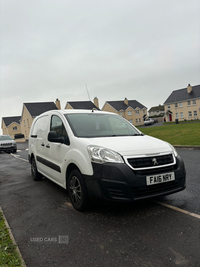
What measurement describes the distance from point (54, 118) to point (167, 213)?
3.24 metres

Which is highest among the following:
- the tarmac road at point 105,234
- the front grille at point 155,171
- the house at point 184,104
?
the house at point 184,104

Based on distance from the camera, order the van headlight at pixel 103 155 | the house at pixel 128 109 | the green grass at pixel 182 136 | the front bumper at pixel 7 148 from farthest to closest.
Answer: the house at pixel 128 109 < the front bumper at pixel 7 148 < the green grass at pixel 182 136 < the van headlight at pixel 103 155

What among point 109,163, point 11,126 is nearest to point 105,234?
point 109,163

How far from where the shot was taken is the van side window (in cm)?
466

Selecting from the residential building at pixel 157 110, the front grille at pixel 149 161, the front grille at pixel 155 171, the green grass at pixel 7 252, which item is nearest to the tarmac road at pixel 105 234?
the green grass at pixel 7 252

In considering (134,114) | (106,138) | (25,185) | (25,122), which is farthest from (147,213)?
(134,114)

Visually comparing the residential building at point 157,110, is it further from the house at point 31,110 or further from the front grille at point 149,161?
the front grille at point 149,161

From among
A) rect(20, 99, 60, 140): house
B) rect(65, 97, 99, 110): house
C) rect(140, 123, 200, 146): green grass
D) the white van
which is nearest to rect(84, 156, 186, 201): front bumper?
the white van

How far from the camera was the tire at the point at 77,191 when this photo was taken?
12.3 ft

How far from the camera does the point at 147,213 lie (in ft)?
12.3

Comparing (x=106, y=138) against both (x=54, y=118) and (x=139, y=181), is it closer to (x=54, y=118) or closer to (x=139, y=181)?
(x=139, y=181)

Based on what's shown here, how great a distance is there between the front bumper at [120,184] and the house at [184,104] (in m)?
61.1

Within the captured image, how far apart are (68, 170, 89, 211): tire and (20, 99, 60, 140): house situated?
170 feet

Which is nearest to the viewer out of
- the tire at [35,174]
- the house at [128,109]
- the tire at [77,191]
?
the tire at [77,191]
